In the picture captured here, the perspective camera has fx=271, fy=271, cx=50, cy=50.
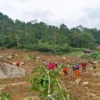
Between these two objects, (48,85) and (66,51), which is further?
(66,51)

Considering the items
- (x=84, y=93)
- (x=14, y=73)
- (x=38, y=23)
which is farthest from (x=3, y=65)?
(x=38, y=23)

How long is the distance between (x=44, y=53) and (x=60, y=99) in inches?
1702

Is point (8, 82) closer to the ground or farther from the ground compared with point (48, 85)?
closer to the ground

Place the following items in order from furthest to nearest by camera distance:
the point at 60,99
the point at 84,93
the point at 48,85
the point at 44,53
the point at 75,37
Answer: the point at 75,37, the point at 44,53, the point at 84,93, the point at 48,85, the point at 60,99

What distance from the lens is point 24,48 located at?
5103 centimetres

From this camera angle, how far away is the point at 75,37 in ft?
195

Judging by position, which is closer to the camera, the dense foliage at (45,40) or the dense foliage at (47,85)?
the dense foliage at (47,85)

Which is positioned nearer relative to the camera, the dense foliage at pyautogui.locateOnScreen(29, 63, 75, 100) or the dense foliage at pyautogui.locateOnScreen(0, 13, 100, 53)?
the dense foliage at pyautogui.locateOnScreen(29, 63, 75, 100)

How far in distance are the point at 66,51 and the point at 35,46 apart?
5.90m

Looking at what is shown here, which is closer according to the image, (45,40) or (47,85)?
(47,85)

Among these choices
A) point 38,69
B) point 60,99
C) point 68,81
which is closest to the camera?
point 60,99

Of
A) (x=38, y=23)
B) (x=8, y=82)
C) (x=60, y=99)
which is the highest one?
(x=38, y=23)

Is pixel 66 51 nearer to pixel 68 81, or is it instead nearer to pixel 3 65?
pixel 3 65

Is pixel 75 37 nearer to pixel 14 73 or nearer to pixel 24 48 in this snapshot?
pixel 24 48
